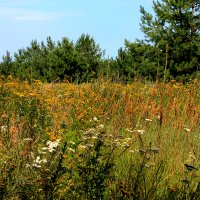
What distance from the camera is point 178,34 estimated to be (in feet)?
93.7

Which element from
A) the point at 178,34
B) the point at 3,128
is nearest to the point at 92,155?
the point at 3,128

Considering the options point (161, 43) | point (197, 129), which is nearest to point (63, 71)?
point (161, 43)

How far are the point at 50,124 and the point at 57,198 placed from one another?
269 centimetres

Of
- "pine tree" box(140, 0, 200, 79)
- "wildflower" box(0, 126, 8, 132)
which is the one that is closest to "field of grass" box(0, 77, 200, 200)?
"wildflower" box(0, 126, 8, 132)

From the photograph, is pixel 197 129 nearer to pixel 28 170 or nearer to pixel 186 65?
pixel 28 170

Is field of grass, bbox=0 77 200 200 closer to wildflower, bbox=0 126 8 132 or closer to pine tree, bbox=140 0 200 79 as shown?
wildflower, bbox=0 126 8 132

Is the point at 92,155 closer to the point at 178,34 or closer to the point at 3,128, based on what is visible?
the point at 3,128

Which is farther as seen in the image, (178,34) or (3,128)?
(178,34)

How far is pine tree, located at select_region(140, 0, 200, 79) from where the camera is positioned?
27.8m

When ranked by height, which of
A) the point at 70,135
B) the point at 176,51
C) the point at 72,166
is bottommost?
the point at 72,166

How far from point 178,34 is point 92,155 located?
83.3 feet

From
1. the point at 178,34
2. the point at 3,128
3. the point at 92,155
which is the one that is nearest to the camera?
the point at 92,155

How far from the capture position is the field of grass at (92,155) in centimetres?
345

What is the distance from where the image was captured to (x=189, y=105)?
20.0ft
